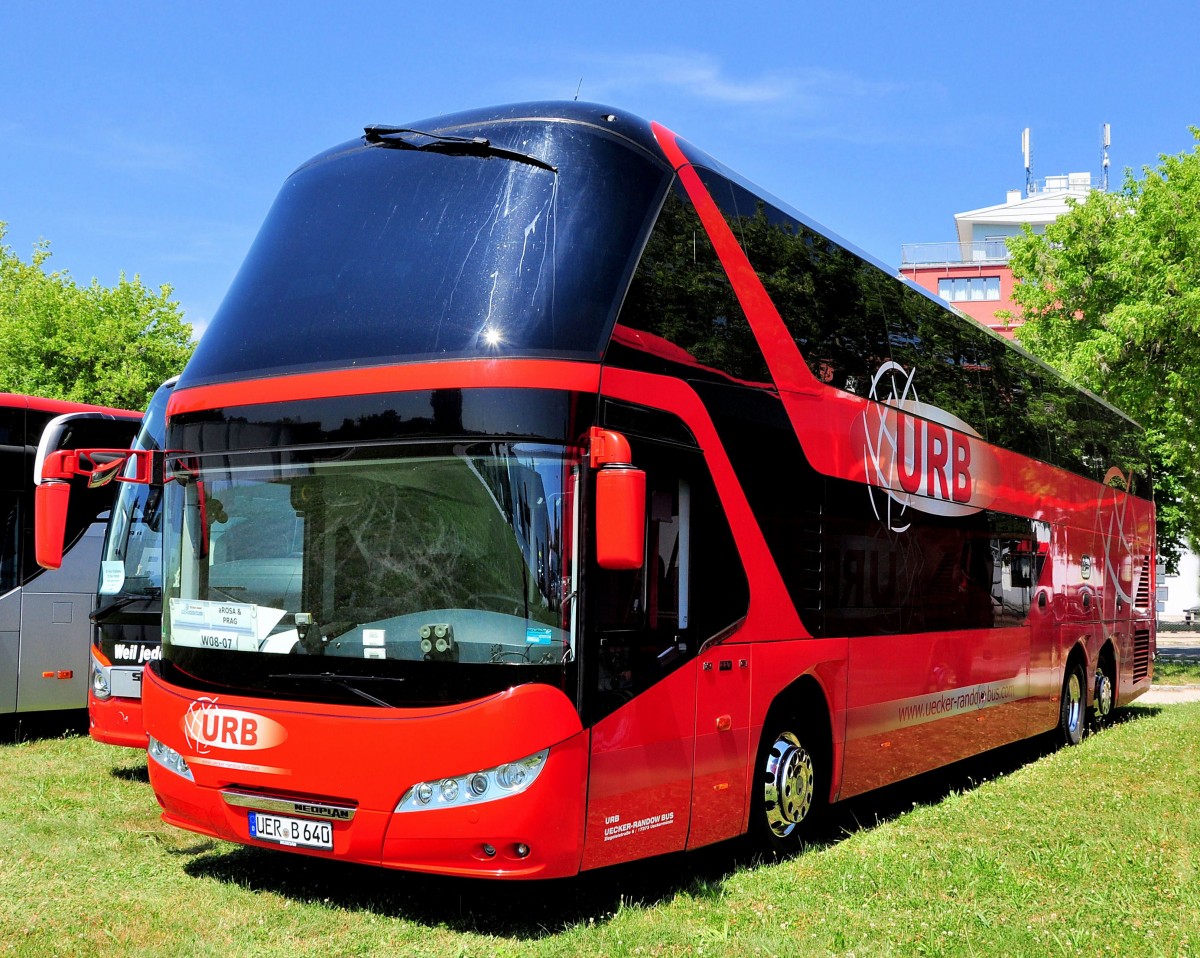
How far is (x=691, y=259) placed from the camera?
731cm

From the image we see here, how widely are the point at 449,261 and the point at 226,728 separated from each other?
263cm

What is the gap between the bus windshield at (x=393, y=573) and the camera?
19.7 ft

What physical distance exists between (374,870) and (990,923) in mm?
3470

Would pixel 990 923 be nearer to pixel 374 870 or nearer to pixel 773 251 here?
pixel 374 870

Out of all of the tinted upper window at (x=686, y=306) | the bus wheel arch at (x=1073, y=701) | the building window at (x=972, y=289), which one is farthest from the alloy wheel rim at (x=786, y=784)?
the building window at (x=972, y=289)

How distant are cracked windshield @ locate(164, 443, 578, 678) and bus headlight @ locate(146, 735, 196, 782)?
2.13ft

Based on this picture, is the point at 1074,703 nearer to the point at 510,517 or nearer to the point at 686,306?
the point at 686,306

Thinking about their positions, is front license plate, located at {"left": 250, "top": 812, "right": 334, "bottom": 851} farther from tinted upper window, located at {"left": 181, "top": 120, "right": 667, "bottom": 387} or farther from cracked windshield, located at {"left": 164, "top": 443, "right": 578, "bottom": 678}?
tinted upper window, located at {"left": 181, "top": 120, "right": 667, "bottom": 387}

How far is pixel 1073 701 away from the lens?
14.7m

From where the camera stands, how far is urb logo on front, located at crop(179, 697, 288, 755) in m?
6.44

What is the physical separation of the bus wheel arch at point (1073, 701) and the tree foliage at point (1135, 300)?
11.2m

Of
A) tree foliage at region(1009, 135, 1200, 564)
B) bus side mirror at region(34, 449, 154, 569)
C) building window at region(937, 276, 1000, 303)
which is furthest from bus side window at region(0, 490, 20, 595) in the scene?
building window at region(937, 276, 1000, 303)

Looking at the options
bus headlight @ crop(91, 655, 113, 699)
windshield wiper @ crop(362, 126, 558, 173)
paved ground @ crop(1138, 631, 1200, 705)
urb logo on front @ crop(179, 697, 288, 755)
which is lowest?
paved ground @ crop(1138, 631, 1200, 705)

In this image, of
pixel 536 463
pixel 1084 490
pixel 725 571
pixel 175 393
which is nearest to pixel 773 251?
pixel 725 571
